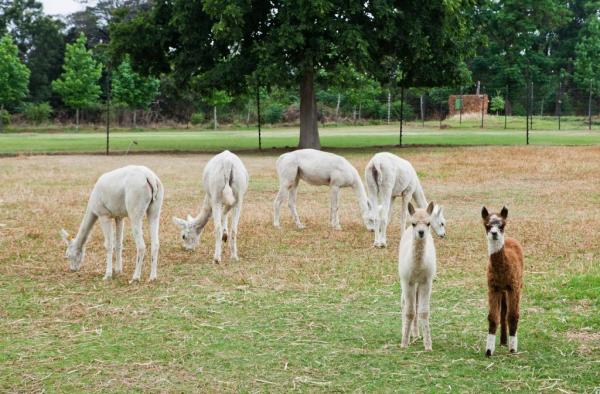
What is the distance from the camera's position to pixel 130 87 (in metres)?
60.9

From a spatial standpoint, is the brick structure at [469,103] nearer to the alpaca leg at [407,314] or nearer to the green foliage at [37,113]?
the green foliage at [37,113]

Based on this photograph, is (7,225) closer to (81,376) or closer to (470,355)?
(81,376)

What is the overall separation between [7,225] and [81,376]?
790cm

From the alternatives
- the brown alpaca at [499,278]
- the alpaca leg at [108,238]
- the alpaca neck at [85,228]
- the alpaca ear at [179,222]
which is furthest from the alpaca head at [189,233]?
the brown alpaca at [499,278]

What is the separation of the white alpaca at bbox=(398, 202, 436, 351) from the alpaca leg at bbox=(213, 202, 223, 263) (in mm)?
4019

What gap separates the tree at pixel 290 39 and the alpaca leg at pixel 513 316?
72.3 feet

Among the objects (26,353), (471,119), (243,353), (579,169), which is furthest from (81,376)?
(471,119)

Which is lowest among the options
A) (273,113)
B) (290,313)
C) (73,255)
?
(290,313)

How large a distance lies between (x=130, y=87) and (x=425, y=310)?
57.3m

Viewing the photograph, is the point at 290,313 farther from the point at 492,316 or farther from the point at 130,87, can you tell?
the point at 130,87

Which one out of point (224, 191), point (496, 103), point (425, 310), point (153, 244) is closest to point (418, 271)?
point (425, 310)

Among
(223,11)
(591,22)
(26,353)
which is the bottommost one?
(26,353)

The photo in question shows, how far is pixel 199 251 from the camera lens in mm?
10812

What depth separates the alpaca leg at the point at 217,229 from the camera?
32.6 feet
